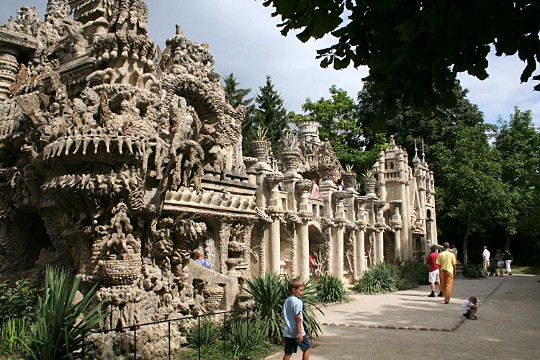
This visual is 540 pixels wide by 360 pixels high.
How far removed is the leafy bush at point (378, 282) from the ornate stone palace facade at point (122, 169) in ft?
20.6

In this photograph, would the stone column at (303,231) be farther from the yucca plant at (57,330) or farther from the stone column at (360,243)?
the yucca plant at (57,330)

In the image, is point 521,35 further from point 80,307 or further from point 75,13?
point 75,13

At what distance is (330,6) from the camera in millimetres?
4219

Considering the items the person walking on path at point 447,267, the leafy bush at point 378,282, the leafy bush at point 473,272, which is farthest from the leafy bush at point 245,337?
the leafy bush at point 473,272

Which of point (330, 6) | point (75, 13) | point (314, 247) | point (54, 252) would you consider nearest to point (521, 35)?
point (330, 6)

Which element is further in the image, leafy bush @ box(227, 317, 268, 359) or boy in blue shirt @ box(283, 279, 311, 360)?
leafy bush @ box(227, 317, 268, 359)

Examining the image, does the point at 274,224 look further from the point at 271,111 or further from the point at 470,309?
the point at 271,111

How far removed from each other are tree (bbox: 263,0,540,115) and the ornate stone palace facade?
4.59 m

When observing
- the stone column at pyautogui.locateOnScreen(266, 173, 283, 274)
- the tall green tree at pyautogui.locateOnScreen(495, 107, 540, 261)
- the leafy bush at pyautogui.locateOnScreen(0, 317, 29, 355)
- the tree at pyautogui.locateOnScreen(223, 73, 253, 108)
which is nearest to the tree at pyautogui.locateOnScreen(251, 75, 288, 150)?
the tree at pyautogui.locateOnScreen(223, 73, 253, 108)

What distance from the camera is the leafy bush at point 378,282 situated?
60.3ft

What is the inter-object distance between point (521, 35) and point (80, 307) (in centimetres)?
631

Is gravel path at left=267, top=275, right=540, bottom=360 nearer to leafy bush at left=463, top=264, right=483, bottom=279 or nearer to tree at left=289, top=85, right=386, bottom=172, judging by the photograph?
leafy bush at left=463, top=264, right=483, bottom=279

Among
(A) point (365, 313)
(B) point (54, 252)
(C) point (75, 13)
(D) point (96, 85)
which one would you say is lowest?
(A) point (365, 313)

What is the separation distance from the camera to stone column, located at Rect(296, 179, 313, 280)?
55.4 feet
